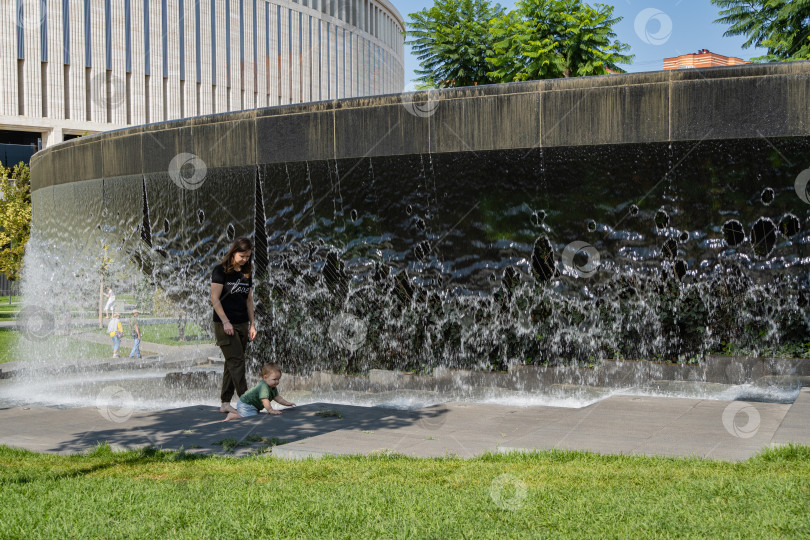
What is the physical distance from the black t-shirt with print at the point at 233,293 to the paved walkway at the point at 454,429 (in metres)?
0.88

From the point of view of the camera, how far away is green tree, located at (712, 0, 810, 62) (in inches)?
691

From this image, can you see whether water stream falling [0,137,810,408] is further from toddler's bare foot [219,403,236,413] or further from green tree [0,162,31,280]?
green tree [0,162,31,280]

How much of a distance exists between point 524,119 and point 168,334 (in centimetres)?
1457

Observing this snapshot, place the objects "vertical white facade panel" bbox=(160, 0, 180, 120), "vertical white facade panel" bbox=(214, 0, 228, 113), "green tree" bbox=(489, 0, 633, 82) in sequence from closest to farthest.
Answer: "green tree" bbox=(489, 0, 633, 82) < "vertical white facade panel" bbox=(160, 0, 180, 120) < "vertical white facade panel" bbox=(214, 0, 228, 113)

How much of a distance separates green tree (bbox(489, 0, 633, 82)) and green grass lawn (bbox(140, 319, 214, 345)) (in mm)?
10745

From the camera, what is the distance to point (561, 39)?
21.1 m

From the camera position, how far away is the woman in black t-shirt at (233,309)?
6590mm

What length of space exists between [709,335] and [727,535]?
598 cm

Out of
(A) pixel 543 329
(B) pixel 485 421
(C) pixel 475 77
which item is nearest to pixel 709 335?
(A) pixel 543 329

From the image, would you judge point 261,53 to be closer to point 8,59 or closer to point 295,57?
point 295,57

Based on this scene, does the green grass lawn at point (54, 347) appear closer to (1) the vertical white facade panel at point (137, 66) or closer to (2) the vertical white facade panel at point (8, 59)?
(2) the vertical white facade panel at point (8, 59)

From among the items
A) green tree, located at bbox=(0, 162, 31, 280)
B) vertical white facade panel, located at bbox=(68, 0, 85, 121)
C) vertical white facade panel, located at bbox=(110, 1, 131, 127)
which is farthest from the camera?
vertical white facade panel, located at bbox=(110, 1, 131, 127)

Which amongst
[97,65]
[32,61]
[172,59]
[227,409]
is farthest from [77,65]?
[227,409]

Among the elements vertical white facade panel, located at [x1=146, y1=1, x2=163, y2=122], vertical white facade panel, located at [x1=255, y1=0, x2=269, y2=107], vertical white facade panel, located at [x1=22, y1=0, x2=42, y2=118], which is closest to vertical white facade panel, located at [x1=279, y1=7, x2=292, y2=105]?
vertical white facade panel, located at [x1=255, y1=0, x2=269, y2=107]
